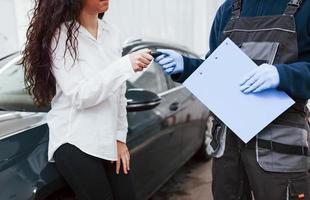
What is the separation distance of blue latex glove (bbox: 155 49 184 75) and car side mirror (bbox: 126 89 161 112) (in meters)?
0.46

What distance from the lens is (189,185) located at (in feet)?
10.7

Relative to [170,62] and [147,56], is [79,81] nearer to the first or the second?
[147,56]

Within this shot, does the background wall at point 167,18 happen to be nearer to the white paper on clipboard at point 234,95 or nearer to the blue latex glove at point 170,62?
the blue latex glove at point 170,62

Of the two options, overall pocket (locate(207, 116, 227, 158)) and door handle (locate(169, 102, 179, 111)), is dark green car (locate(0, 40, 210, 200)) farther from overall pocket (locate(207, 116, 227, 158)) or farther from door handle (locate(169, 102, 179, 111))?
overall pocket (locate(207, 116, 227, 158))

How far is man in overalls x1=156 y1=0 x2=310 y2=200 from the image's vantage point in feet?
4.10

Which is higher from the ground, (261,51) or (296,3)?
(296,3)

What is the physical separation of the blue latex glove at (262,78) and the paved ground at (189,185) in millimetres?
1904

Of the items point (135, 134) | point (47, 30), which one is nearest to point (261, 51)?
point (47, 30)

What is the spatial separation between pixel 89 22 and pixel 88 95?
1.02 feet

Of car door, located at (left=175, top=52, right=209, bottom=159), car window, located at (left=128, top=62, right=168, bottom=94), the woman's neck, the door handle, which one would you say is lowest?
car door, located at (left=175, top=52, right=209, bottom=159)

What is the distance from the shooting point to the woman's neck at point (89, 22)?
1.38 metres

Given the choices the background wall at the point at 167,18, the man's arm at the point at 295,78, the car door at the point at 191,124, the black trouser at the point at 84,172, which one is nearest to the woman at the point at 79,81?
the black trouser at the point at 84,172

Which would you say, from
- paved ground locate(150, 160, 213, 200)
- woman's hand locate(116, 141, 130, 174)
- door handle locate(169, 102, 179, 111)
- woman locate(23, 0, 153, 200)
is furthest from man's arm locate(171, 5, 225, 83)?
paved ground locate(150, 160, 213, 200)

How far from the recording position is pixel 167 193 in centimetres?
309
